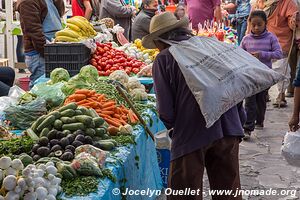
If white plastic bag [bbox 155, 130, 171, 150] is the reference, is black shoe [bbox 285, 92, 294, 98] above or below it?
below

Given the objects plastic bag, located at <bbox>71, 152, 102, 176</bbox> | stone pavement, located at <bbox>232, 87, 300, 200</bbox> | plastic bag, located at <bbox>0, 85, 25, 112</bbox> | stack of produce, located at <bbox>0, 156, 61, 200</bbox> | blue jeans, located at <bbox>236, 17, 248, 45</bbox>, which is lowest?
stone pavement, located at <bbox>232, 87, 300, 200</bbox>

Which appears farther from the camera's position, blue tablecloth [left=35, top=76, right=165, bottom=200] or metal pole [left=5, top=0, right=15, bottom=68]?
metal pole [left=5, top=0, right=15, bottom=68]

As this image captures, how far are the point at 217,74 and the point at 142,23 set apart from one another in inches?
235

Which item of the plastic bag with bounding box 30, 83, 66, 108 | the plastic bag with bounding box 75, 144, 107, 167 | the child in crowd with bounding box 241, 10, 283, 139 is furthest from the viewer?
the child in crowd with bounding box 241, 10, 283, 139

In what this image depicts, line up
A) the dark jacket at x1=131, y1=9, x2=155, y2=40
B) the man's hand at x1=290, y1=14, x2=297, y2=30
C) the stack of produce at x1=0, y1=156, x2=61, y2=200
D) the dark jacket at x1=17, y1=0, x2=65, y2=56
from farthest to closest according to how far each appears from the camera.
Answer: the dark jacket at x1=131, y1=9, x2=155, y2=40
the man's hand at x1=290, y1=14, x2=297, y2=30
the dark jacket at x1=17, y1=0, x2=65, y2=56
the stack of produce at x1=0, y1=156, x2=61, y2=200

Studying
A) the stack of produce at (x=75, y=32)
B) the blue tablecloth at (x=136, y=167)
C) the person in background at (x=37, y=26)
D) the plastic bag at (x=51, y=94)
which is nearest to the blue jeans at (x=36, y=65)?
the person in background at (x=37, y=26)

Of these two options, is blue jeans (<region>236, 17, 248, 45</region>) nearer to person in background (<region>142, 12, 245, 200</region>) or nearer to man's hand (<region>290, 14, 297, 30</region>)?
man's hand (<region>290, 14, 297, 30</region>)

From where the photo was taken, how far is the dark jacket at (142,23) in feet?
30.2

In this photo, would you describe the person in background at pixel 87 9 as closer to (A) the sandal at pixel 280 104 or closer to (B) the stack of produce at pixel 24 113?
(A) the sandal at pixel 280 104

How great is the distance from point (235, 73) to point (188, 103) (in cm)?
38

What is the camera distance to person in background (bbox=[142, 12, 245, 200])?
3.56 meters

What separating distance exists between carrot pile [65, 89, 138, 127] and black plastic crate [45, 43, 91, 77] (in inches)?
67.3

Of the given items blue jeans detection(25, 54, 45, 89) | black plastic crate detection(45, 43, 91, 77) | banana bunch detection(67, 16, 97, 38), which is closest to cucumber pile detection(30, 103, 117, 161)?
black plastic crate detection(45, 43, 91, 77)

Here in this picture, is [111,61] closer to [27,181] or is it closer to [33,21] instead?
[33,21]
